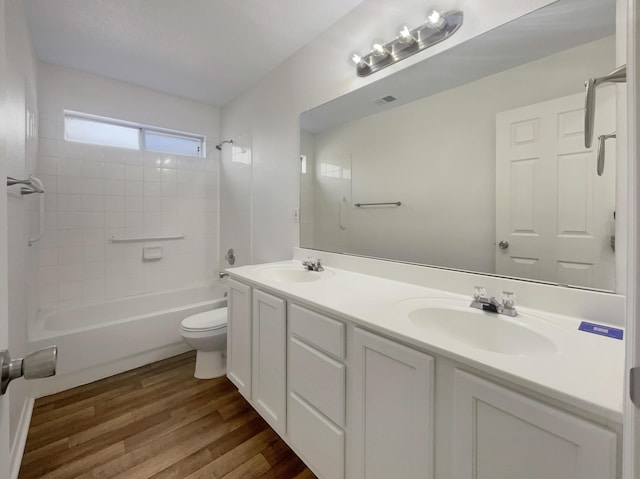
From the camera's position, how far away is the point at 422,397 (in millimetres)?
797

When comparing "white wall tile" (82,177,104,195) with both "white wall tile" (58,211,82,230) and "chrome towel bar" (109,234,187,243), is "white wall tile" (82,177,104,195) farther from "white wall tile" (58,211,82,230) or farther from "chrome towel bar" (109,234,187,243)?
"chrome towel bar" (109,234,187,243)

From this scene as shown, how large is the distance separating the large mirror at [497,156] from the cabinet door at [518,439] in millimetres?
637

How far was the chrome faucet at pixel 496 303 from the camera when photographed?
1.01 m

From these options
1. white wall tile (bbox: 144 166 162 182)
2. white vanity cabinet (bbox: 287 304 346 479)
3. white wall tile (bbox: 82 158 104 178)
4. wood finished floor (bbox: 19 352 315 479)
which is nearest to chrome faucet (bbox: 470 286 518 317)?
white vanity cabinet (bbox: 287 304 346 479)

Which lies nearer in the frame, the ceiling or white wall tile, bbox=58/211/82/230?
the ceiling

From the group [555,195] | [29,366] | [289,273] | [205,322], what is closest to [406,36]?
[555,195]

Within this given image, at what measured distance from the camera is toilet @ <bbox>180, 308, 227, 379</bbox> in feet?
6.42

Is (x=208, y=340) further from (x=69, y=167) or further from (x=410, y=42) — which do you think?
(x=410, y=42)

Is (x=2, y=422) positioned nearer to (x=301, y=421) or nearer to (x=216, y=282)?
(x=301, y=421)

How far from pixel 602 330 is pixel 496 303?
0.93 feet

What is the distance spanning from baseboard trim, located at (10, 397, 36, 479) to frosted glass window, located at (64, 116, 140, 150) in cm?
206

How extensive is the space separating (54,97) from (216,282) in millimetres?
2169

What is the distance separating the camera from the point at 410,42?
137cm

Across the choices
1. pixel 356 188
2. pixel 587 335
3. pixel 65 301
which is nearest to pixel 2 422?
pixel 587 335
